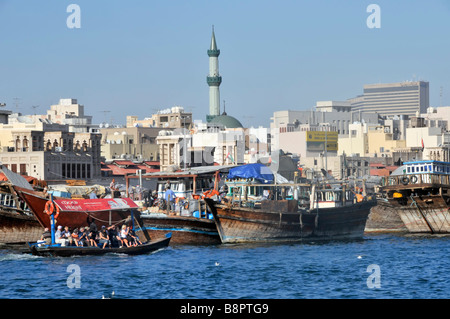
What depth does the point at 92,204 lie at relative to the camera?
54281 millimetres

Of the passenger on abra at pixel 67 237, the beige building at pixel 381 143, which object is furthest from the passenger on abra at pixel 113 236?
the beige building at pixel 381 143

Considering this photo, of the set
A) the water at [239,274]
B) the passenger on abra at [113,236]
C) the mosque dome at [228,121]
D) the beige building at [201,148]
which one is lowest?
the water at [239,274]

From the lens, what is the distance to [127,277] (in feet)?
143

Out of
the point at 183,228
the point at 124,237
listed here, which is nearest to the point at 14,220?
the point at 183,228

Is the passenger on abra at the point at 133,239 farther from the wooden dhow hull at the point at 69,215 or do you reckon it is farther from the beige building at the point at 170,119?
the beige building at the point at 170,119

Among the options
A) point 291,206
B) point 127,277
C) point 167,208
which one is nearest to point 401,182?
point 291,206

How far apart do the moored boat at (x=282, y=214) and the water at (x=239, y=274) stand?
5.01 ft

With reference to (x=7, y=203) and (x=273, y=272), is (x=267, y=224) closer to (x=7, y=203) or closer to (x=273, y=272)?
(x=273, y=272)

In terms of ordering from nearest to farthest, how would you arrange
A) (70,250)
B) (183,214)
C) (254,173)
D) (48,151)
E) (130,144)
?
(70,250) → (183,214) → (254,173) → (48,151) → (130,144)

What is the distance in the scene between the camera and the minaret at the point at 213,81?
184 meters

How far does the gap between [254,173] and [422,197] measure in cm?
1348

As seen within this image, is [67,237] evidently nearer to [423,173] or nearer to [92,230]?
[92,230]
